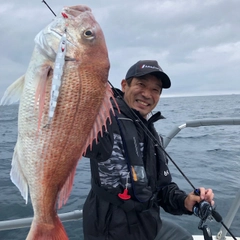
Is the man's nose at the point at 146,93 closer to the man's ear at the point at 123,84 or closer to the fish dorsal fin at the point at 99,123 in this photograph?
the man's ear at the point at 123,84

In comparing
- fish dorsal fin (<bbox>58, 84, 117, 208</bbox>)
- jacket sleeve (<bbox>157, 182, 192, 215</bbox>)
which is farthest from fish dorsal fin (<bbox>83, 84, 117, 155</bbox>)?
jacket sleeve (<bbox>157, 182, 192, 215</bbox>)

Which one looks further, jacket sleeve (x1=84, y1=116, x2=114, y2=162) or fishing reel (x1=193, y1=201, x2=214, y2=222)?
fishing reel (x1=193, y1=201, x2=214, y2=222)

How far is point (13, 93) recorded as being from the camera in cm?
160

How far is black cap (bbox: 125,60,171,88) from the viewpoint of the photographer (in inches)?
106

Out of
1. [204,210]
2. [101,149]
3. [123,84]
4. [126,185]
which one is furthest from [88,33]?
[204,210]

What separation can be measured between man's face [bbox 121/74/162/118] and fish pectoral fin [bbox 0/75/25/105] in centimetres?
136

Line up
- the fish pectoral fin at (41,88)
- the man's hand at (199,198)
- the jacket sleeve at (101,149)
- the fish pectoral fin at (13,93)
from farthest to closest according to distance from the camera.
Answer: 1. the man's hand at (199,198)
2. the jacket sleeve at (101,149)
3. the fish pectoral fin at (13,93)
4. the fish pectoral fin at (41,88)

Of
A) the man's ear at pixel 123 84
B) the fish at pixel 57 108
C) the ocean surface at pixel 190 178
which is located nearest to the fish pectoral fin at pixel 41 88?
the fish at pixel 57 108

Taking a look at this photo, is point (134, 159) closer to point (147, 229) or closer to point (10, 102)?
point (147, 229)

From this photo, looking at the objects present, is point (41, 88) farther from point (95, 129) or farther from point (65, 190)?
point (65, 190)

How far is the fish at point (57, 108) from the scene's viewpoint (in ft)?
4.96

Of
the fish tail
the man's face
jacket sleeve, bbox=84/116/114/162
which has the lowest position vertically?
the fish tail

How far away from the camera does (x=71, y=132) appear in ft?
5.09

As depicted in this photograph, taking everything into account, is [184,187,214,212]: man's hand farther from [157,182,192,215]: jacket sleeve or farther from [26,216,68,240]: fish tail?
[26,216,68,240]: fish tail
